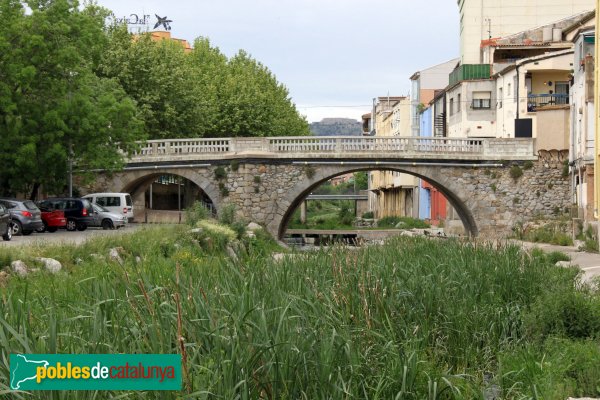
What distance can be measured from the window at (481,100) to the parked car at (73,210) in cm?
2090

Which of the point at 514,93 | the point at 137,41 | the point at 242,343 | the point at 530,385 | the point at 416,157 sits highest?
the point at 137,41

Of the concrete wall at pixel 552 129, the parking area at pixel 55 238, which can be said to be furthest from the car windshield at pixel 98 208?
the concrete wall at pixel 552 129

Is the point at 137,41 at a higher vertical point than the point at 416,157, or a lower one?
higher

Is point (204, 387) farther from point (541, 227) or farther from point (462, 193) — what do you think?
point (462, 193)

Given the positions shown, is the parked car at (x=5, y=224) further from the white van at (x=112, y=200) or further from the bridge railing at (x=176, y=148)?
the bridge railing at (x=176, y=148)

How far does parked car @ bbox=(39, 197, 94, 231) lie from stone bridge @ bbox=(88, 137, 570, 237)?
5289mm

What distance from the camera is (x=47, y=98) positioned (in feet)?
105

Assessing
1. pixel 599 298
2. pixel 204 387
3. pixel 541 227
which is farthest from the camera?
pixel 541 227

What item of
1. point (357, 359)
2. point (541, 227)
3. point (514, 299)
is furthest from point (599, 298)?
point (541, 227)

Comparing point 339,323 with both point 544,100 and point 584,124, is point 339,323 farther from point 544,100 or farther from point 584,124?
point 544,100

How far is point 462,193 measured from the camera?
3966 centimetres

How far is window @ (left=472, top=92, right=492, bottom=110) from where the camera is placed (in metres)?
48.2

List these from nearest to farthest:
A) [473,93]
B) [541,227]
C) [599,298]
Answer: [599,298] → [541,227] → [473,93]

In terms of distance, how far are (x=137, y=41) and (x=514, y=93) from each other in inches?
688
